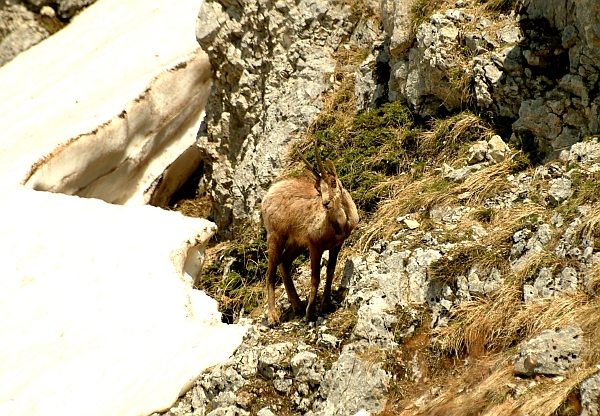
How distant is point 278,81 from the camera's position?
573 inches

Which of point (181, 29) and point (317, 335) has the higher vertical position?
point (181, 29)

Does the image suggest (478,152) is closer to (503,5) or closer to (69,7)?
(503,5)

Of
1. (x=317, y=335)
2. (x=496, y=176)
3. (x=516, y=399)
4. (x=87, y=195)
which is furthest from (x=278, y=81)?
(x=516, y=399)

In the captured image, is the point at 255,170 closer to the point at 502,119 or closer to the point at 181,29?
the point at 502,119

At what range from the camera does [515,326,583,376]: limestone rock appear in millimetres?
7043

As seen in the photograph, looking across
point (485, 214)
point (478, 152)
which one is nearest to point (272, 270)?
point (485, 214)

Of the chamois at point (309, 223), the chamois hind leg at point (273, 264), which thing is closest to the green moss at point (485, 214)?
the chamois at point (309, 223)

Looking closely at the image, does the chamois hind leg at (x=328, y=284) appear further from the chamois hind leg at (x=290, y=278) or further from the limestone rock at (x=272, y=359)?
the limestone rock at (x=272, y=359)

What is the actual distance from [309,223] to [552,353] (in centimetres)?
350

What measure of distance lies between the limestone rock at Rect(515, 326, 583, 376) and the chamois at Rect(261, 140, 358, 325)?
2.94 metres

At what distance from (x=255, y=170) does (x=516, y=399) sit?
7820mm

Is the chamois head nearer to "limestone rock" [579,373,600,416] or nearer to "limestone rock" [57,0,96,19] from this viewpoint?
"limestone rock" [579,373,600,416]

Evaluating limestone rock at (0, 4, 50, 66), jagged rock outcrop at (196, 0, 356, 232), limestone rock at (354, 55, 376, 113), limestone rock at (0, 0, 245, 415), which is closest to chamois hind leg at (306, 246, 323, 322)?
limestone rock at (0, 0, 245, 415)

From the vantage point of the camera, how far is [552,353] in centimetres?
712
